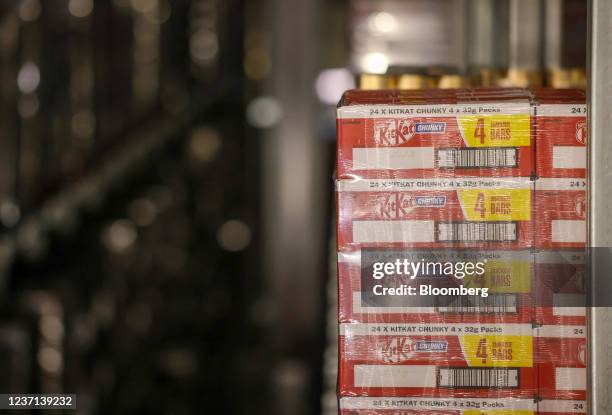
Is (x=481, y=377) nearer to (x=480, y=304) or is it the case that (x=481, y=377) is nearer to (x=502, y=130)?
(x=480, y=304)

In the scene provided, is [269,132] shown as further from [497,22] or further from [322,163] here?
[497,22]

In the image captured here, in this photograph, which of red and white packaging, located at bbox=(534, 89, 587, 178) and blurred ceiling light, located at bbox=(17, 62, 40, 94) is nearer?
red and white packaging, located at bbox=(534, 89, 587, 178)

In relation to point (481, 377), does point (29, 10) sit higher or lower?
higher

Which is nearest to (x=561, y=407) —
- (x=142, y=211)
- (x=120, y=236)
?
(x=120, y=236)

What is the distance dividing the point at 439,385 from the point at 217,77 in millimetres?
6115

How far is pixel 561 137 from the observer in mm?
1559

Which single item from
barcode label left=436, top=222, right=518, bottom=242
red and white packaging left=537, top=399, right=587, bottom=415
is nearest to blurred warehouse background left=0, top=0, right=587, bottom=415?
barcode label left=436, top=222, right=518, bottom=242

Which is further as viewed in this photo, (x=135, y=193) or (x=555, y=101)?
(x=135, y=193)

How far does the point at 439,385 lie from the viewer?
62.1 inches

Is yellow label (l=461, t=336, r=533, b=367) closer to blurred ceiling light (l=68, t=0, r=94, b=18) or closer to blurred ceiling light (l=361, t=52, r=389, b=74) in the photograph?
blurred ceiling light (l=68, t=0, r=94, b=18)

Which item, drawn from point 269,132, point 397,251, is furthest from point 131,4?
point 397,251

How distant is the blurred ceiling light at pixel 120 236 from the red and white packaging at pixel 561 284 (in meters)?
3.22

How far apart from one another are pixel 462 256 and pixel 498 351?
0.64 feet

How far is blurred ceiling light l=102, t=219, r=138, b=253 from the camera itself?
14.8 ft
